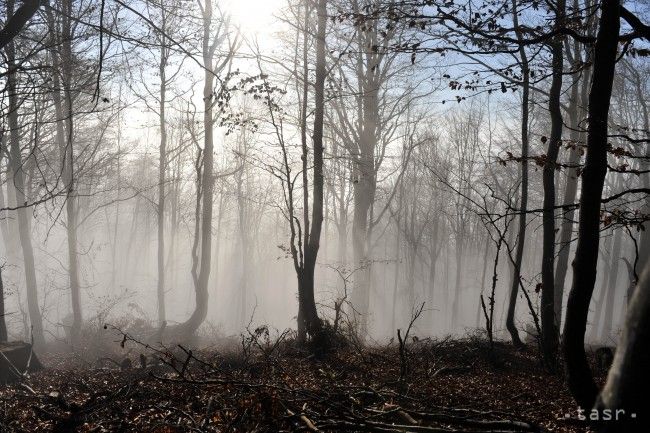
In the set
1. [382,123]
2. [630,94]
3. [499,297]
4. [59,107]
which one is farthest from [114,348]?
[499,297]

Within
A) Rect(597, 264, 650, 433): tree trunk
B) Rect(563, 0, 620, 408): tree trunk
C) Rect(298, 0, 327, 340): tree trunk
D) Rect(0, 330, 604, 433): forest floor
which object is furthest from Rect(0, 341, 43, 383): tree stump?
Rect(597, 264, 650, 433): tree trunk

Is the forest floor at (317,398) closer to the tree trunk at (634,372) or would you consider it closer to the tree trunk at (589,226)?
the tree trunk at (589,226)

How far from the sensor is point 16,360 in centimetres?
869

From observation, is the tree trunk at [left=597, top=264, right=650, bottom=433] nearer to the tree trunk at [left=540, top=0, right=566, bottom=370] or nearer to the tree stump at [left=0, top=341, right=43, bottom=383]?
the tree trunk at [left=540, top=0, right=566, bottom=370]

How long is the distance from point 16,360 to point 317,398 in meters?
7.36

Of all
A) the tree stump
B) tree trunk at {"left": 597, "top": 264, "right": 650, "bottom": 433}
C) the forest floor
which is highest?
tree trunk at {"left": 597, "top": 264, "right": 650, "bottom": 433}

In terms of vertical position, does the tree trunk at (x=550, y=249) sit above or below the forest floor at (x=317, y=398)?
above

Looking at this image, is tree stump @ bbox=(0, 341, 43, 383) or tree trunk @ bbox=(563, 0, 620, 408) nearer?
tree trunk @ bbox=(563, 0, 620, 408)

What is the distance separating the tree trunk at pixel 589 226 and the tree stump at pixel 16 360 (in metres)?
8.42

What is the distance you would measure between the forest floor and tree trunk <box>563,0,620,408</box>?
51 centimetres

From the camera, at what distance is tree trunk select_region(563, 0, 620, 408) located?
3.34m

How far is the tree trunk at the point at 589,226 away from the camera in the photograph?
334 centimetres

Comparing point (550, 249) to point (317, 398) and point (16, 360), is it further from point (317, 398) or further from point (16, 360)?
point (16, 360)

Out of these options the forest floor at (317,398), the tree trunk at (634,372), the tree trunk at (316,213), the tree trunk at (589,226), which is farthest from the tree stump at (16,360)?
the tree trunk at (634,372)
